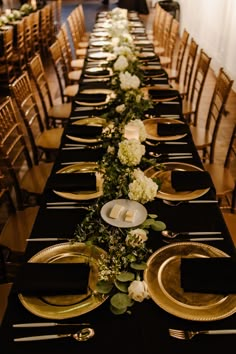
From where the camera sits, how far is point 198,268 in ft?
4.56

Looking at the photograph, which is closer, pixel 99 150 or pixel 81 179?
pixel 81 179

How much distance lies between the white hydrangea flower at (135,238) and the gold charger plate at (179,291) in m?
0.11

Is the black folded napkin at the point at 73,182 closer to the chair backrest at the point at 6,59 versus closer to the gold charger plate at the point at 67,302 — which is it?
the gold charger plate at the point at 67,302

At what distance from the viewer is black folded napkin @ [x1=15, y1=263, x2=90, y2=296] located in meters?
1.32

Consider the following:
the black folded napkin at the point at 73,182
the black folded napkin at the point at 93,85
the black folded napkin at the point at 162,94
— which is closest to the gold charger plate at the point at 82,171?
the black folded napkin at the point at 73,182

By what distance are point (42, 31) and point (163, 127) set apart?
609 cm

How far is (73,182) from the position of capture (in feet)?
6.30

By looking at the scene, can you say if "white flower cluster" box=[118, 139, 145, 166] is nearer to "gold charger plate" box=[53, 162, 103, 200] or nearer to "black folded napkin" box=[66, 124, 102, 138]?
"gold charger plate" box=[53, 162, 103, 200]

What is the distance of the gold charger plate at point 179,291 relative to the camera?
4.14 feet

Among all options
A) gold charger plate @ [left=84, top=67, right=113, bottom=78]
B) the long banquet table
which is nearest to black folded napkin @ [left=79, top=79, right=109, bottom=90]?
gold charger plate @ [left=84, top=67, right=113, bottom=78]

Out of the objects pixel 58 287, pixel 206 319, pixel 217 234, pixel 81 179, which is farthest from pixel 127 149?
pixel 206 319

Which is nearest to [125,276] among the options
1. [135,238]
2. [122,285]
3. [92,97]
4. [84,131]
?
[122,285]

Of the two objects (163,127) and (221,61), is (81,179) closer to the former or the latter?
(163,127)

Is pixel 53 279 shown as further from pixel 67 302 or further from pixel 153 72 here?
pixel 153 72
